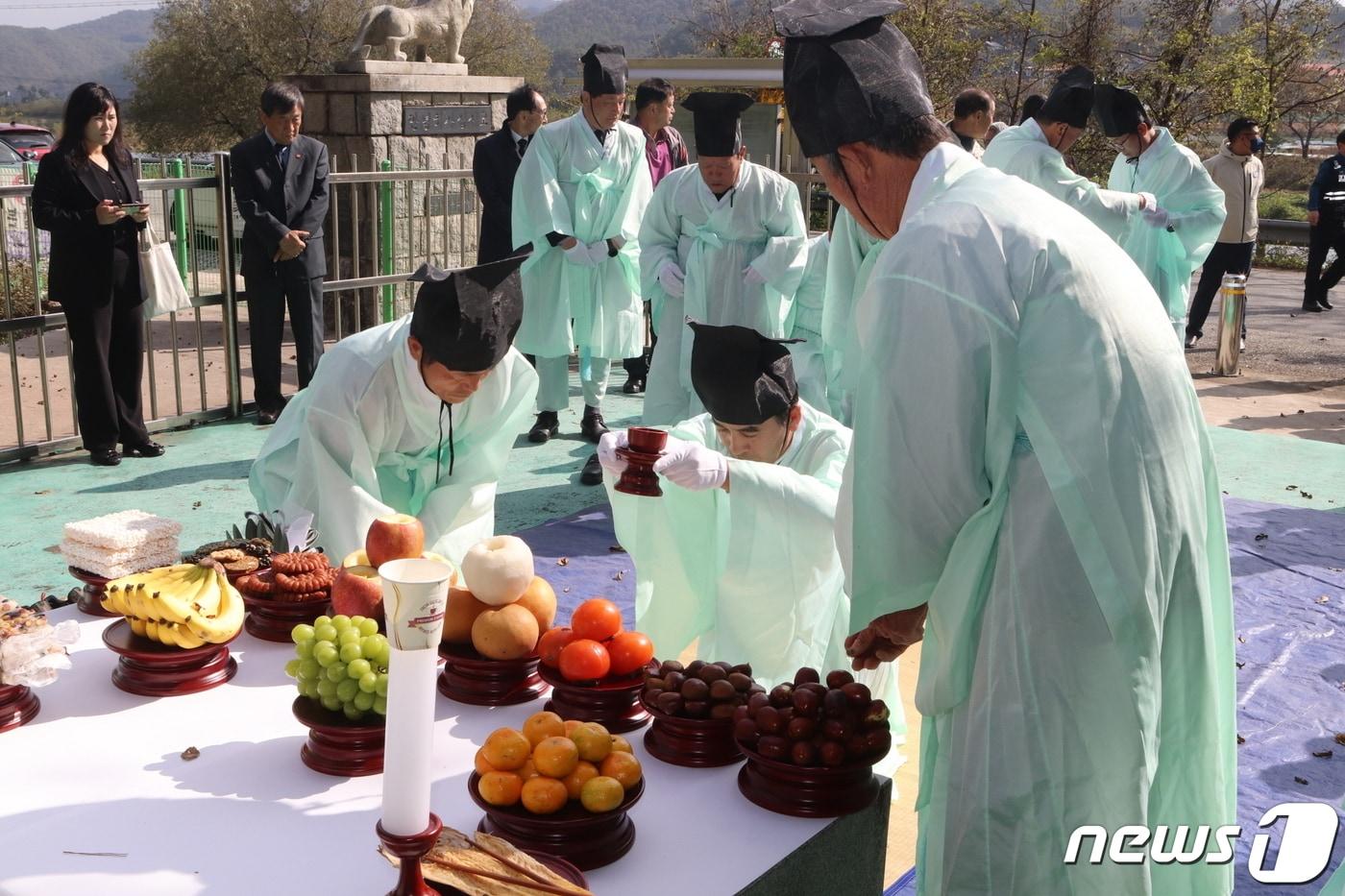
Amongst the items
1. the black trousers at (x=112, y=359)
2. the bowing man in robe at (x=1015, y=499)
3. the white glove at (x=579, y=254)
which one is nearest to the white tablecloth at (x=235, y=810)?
the bowing man in robe at (x=1015, y=499)

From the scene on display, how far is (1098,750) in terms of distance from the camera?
2037mm

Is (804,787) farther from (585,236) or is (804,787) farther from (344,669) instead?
(585,236)

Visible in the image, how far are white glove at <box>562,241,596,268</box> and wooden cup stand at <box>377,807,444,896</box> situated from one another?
572 cm

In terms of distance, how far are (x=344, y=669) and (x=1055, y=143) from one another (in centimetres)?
610

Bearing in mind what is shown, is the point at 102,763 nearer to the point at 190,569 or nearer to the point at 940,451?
the point at 190,569

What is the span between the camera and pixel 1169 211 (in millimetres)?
8492

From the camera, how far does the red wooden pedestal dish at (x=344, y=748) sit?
2.15 meters

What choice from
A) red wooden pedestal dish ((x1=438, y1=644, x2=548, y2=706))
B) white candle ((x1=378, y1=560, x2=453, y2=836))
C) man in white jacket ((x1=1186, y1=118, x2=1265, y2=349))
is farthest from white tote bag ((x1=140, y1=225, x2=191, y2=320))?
man in white jacket ((x1=1186, y1=118, x2=1265, y2=349))

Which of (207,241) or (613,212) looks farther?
(207,241)

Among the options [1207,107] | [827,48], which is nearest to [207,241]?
[827,48]

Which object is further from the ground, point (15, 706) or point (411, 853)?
point (411, 853)

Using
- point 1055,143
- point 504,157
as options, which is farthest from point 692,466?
point 504,157

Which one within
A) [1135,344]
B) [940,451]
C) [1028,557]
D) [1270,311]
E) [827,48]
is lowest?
[1270,311]

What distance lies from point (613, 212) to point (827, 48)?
5389 mm
